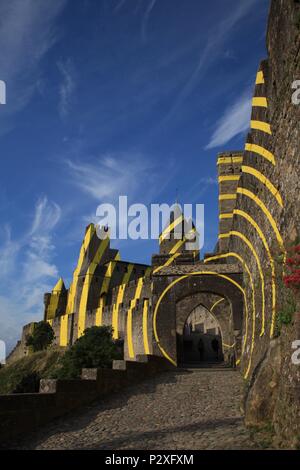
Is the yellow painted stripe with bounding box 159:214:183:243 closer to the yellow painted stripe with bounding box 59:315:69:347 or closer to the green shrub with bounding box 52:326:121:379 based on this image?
the yellow painted stripe with bounding box 59:315:69:347

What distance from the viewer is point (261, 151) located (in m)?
9.92

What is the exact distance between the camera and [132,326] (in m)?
27.4

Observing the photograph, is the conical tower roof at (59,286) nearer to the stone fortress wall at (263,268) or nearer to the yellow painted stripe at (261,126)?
the stone fortress wall at (263,268)

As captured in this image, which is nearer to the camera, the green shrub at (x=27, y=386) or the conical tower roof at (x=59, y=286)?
the green shrub at (x=27, y=386)

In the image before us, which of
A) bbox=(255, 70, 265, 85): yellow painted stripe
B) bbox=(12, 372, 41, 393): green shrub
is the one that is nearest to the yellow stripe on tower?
bbox=(255, 70, 265, 85): yellow painted stripe

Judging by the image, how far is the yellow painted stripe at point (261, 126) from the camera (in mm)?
9073

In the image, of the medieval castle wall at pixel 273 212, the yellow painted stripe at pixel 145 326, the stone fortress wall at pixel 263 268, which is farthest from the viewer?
the yellow painted stripe at pixel 145 326

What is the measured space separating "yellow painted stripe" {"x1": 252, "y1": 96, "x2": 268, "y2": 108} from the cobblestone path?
595cm

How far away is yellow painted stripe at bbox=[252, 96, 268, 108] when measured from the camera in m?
9.20

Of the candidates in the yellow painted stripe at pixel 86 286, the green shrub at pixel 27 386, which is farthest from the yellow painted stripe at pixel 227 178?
the yellow painted stripe at pixel 86 286

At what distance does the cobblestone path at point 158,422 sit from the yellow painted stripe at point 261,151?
4.81 m

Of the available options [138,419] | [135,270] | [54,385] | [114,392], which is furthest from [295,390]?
[135,270]

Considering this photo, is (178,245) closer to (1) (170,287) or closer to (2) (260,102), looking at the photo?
(1) (170,287)
